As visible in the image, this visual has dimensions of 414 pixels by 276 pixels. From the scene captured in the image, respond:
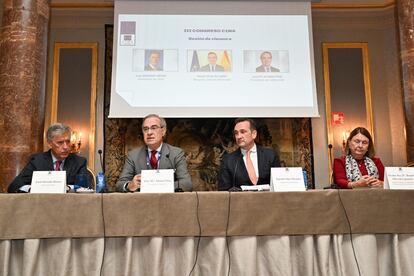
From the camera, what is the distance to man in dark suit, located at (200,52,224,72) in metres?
4.86

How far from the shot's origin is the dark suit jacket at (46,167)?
2910 mm

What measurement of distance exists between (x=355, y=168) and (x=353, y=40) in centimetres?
357

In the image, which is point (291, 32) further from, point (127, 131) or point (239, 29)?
point (127, 131)

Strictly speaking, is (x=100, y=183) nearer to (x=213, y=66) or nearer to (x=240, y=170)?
(x=240, y=170)

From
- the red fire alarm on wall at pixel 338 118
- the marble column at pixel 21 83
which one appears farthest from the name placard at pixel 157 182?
the red fire alarm on wall at pixel 338 118

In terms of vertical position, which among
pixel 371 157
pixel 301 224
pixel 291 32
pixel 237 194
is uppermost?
pixel 291 32

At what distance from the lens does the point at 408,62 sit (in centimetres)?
443

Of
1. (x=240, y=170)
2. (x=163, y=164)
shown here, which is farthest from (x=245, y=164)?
(x=163, y=164)

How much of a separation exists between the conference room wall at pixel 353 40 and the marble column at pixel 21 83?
1803 mm

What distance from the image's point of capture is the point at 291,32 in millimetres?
4977

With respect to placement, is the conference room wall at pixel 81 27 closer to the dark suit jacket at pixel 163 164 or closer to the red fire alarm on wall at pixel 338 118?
the dark suit jacket at pixel 163 164

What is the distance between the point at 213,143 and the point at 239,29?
5.24 ft

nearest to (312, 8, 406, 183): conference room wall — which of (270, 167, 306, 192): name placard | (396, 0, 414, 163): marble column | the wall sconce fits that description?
(396, 0, 414, 163): marble column

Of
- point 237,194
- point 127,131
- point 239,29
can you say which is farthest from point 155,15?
point 237,194
